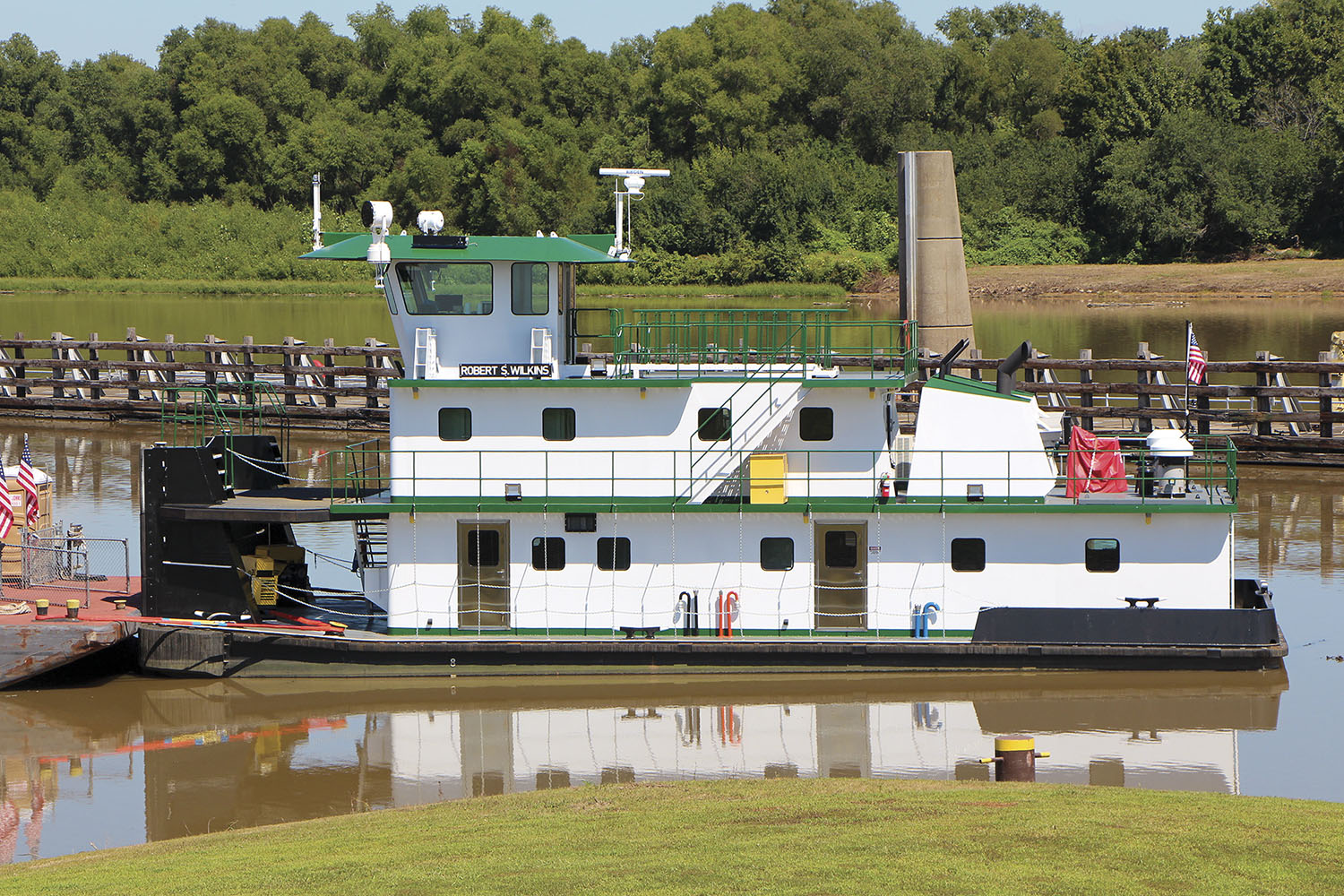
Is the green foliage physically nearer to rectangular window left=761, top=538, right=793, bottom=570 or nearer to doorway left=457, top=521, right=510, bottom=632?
rectangular window left=761, top=538, right=793, bottom=570

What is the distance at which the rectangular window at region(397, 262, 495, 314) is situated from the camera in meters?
20.0

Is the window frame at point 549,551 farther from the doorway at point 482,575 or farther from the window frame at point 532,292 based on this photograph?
the window frame at point 532,292

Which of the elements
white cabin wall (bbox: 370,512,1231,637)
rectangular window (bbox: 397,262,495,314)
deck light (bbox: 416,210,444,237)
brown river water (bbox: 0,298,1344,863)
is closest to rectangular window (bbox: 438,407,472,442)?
white cabin wall (bbox: 370,512,1231,637)

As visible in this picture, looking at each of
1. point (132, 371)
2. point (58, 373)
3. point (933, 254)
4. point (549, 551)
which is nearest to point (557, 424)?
point (549, 551)

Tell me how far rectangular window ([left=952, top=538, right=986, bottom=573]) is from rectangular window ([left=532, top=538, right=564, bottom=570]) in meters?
4.82

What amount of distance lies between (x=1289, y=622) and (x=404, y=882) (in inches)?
596

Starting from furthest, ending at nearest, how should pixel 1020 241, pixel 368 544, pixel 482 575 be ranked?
pixel 1020 241 → pixel 368 544 → pixel 482 575

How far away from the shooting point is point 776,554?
1941cm

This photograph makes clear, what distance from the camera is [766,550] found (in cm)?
1941

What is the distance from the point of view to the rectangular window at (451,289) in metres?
20.0

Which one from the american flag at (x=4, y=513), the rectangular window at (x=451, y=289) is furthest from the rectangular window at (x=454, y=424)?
the american flag at (x=4, y=513)

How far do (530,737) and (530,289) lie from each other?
229 inches

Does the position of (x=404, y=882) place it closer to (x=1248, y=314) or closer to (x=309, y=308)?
(x=1248, y=314)

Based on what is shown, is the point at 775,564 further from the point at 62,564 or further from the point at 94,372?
the point at 94,372
